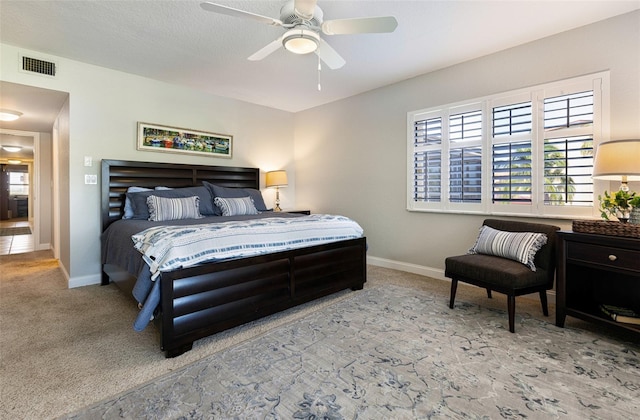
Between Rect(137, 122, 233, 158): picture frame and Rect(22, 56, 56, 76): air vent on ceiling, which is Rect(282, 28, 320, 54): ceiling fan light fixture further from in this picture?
Rect(22, 56, 56, 76): air vent on ceiling

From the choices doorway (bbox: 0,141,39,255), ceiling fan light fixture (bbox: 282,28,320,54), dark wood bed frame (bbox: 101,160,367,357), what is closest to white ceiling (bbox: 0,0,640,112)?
ceiling fan light fixture (bbox: 282,28,320,54)

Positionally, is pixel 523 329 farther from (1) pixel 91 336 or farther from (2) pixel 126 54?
(2) pixel 126 54

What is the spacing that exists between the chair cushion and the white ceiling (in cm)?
Result: 210

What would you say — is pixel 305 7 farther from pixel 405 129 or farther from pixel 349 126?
pixel 349 126

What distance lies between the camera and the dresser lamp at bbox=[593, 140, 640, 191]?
83.8 inches

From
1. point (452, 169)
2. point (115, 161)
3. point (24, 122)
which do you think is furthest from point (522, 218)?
point (24, 122)

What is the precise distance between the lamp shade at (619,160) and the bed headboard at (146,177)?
427 centimetres

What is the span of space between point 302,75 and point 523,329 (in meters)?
3.55

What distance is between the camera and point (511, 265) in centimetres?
246

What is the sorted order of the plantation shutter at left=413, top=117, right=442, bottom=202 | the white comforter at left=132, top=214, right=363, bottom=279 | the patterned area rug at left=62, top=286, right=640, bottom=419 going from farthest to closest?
the plantation shutter at left=413, top=117, right=442, bottom=202 < the white comforter at left=132, top=214, right=363, bottom=279 < the patterned area rug at left=62, top=286, right=640, bottom=419

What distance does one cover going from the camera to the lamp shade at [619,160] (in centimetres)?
213

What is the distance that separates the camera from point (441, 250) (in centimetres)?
377

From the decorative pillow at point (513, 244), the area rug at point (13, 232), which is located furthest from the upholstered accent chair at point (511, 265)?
the area rug at point (13, 232)

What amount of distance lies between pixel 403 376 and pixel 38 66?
457 cm
